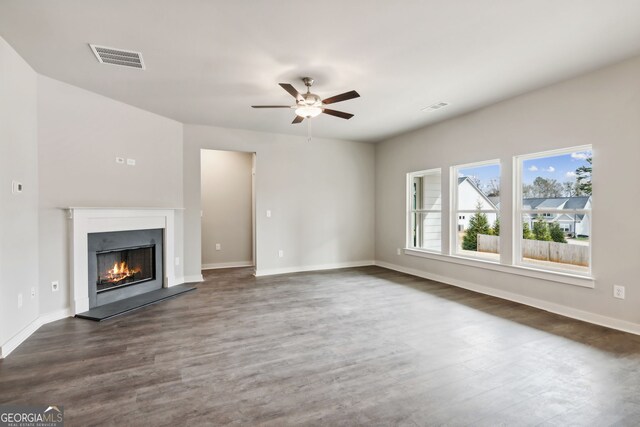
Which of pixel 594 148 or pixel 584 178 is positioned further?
pixel 584 178

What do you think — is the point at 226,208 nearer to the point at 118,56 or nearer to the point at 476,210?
the point at 118,56

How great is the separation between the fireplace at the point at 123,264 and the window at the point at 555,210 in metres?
5.42

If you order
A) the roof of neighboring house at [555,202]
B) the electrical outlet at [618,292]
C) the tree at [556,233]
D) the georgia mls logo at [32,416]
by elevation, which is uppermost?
the roof of neighboring house at [555,202]

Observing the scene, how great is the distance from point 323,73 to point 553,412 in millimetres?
3526

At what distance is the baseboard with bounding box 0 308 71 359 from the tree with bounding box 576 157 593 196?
6.18 metres

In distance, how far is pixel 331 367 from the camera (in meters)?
2.45

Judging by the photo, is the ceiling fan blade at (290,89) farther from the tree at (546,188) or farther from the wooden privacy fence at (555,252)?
the wooden privacy fence at (555,252)

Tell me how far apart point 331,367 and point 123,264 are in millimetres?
3605

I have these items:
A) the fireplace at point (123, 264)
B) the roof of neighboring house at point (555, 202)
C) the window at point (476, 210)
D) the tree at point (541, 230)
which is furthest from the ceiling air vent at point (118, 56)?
the tree at point (541, 230)

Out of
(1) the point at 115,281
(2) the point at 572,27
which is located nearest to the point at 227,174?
(1) the point at 115,281

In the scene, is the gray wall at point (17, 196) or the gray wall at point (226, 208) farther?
the gray wall at point (226, 208)

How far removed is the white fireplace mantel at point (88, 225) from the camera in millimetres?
3621

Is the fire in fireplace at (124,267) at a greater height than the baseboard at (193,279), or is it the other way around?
the fire in fireplace at (124,267)

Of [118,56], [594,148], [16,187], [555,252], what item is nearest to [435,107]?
[594,148]
